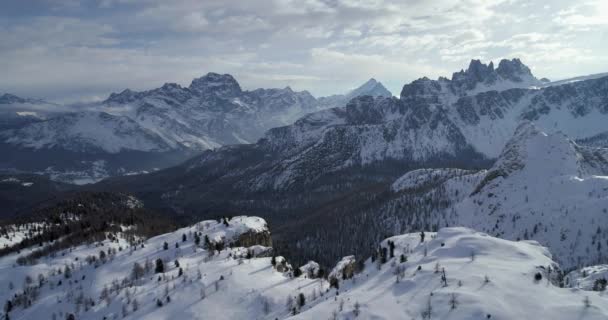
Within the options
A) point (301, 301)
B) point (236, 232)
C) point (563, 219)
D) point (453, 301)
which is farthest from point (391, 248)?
point (563, 219)

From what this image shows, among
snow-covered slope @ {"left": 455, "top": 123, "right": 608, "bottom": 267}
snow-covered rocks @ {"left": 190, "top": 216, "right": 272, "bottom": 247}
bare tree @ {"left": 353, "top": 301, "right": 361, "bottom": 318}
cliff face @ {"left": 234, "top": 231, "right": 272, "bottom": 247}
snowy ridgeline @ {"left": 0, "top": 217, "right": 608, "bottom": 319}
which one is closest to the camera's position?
snowy ridgeline @ {"left": 0, "top": 217, "right": 608, "bottom": 319}

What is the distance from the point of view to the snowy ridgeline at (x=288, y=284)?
159ft

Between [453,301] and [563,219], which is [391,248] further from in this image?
[563,219]

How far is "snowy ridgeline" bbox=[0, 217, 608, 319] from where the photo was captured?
159ft

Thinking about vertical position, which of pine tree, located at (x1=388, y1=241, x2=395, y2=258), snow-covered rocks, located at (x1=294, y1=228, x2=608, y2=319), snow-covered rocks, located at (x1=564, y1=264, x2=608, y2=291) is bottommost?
snow-covered rocks, located at (x1=564, y1=264, x2=608, y2=291)

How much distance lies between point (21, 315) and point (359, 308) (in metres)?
68.3

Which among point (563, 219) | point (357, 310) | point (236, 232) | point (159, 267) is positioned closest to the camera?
point (357, 310)

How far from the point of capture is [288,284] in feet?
253

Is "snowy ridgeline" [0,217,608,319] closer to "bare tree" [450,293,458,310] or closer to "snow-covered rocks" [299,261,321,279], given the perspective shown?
"bare tree" [450,293,458,310]

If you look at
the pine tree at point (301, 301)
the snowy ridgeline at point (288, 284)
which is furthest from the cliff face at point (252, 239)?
the pine tree at point (301, 301)

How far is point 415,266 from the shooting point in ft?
208

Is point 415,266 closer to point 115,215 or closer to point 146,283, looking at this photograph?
point 146,283

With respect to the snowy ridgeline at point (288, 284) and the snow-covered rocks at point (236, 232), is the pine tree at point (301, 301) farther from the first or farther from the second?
the snow-covered rocks at point (236, 232)

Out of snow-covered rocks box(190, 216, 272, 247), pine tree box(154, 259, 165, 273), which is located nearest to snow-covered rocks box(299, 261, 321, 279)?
snow-covered rocks box(190, 216, 272, 247)
